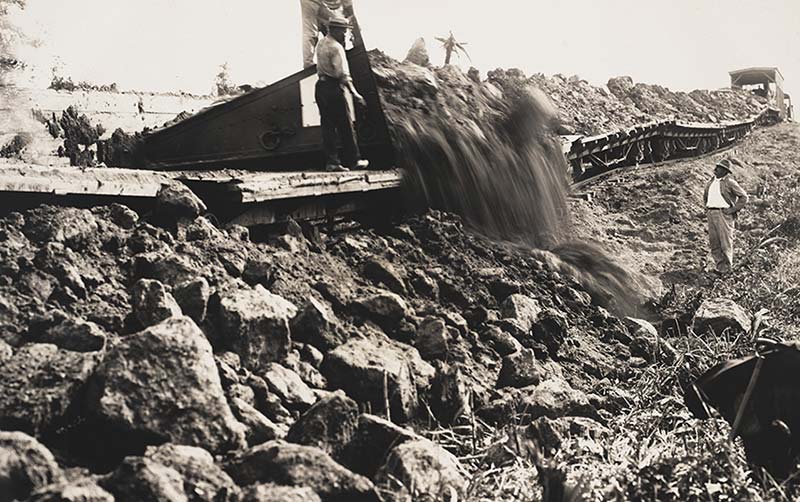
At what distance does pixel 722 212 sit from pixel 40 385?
8.04 m

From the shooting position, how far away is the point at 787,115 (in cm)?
2730

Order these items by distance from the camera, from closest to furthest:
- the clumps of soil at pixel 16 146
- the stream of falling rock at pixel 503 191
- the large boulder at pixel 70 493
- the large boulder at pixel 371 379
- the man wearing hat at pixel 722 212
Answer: the large boulder at pixel 70 493
the large boulder at pixel 371 379
the stream of falling rock at pixel 503 191
the clumps of soil at pixel 16 146
the man wearing hat at pixel 722 212

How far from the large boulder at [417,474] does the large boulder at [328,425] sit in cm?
16

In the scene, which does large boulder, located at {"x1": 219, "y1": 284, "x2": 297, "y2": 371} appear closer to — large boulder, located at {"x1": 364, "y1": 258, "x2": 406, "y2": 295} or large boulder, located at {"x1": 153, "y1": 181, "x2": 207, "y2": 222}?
large boulder, located at {"x1": 153, "y1": 181, "x2": 207, "y2": 222}

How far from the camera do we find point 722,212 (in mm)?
8781

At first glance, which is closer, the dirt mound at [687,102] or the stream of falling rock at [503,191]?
the stream of falling rock at [503,191]

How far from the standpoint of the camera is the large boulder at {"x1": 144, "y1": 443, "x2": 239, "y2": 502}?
79.3 inches

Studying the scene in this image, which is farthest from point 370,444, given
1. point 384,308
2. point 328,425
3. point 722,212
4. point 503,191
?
point 722,212

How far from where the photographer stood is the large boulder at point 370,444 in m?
2.56

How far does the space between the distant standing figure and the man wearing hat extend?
4.75m

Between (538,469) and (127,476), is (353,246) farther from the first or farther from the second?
(127,476)

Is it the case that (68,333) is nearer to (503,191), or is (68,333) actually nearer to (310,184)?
(310,184)

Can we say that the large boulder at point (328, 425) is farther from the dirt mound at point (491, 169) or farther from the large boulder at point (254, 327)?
the dirt mound at point (491, 169)

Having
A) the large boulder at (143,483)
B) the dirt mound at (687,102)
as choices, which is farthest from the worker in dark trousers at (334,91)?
the dirt mound at (687,102)
